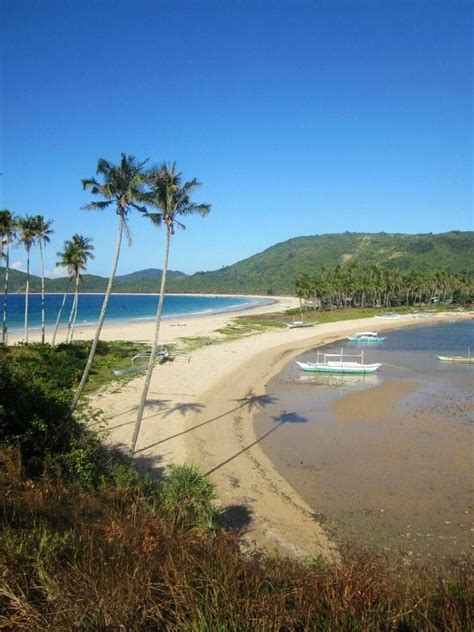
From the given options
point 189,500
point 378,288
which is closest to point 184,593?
point 189,500

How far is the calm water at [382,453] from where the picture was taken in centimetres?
1116

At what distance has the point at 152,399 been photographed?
73.3ft

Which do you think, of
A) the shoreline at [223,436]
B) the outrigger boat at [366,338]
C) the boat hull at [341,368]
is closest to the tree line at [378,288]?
the outrigger boat at [366,338]

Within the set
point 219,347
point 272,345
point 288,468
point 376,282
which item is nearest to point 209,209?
point 288,468

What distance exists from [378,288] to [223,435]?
95.5 m

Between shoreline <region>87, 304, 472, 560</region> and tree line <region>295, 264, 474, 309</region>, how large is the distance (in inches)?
2650

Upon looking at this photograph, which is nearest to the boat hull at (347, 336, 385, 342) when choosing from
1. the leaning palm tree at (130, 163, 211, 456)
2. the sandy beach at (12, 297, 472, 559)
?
the sandy beach at (12, 297, 472, 559)

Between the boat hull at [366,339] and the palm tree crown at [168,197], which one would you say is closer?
Result: the palm tree crown at [168,197]

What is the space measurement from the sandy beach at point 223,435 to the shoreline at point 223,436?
3 centimetres

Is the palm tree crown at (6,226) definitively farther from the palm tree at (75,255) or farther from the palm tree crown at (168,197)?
the palm tree crown at (168,197)

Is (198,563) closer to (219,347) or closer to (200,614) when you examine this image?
(200,614)

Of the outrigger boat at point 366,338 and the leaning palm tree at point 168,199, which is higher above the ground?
the leaning palm tree at point 168,199

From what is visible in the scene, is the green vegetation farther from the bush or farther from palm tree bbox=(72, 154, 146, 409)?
palm tree bbox=(72, 154, 146, 409)

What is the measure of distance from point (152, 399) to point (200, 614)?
19479 mm
